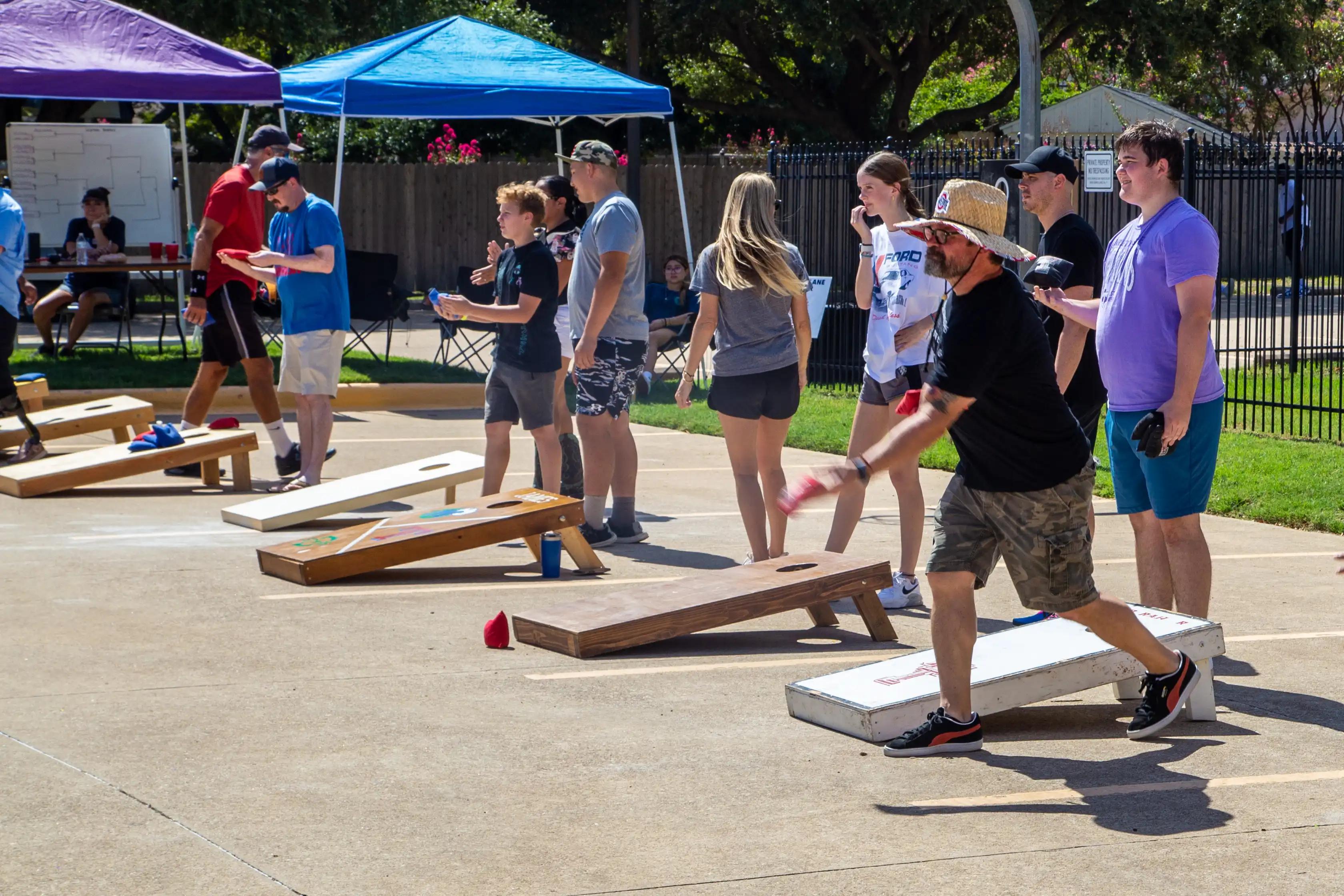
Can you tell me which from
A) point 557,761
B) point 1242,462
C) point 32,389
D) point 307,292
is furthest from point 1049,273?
point 32,389

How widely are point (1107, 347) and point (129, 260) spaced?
12.2 metres

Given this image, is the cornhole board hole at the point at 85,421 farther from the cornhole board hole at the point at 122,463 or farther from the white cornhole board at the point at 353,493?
the white cornhole board at the point at 353,493

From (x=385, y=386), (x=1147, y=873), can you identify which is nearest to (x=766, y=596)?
(x=1147, y=873)

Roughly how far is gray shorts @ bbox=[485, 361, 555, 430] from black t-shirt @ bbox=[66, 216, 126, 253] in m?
10.4

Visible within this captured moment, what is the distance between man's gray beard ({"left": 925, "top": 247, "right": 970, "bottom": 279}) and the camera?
4871 mm

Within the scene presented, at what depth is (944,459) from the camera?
38.0ft

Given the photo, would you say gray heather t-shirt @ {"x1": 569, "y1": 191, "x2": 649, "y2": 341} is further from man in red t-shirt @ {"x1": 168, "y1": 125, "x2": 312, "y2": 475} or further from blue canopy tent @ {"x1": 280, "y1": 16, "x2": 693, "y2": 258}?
blue canopy tent @ {"x1": 280, "y1": 16, "x2": 693, "y2": 258}

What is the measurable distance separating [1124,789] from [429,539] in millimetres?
3762

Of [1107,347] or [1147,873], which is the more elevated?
[1107,347]

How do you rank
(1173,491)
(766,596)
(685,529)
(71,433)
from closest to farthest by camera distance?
(1173,491) → (766,596) → (685,529) → (71,433)

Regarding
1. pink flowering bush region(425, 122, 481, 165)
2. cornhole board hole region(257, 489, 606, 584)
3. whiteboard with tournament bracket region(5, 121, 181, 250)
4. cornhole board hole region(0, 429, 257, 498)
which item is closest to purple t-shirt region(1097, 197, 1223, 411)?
cornhole board hole region(257, 489, 606, 584)

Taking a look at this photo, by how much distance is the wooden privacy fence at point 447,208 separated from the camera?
2878cm

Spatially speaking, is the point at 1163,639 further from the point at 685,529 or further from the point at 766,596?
the point at 685,529

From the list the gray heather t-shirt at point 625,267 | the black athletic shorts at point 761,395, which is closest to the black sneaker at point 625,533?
the gray heather t-shirt at point 625,267
